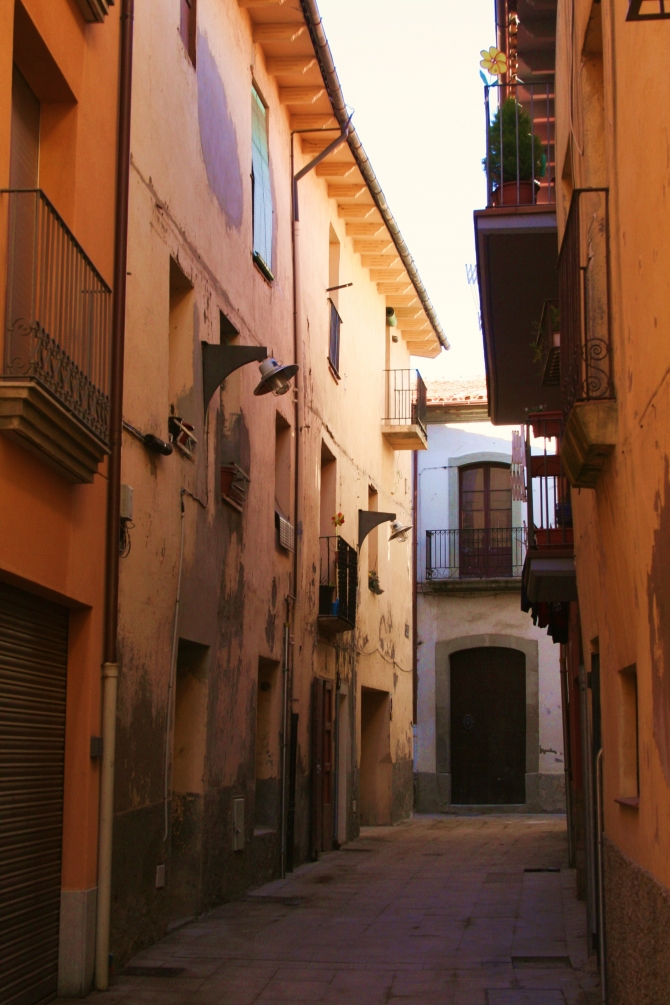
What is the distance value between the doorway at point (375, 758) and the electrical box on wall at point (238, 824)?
9073 mm

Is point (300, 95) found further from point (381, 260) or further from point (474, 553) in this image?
point (474, 553)

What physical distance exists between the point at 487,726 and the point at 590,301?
21.5m

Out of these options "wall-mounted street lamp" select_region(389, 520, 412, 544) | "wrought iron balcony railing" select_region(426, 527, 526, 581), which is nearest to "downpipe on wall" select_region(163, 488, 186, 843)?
"wall-mounted street lamp" select_region(389, 520, 412, 544)

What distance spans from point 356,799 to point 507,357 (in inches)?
330

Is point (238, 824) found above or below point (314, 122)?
below

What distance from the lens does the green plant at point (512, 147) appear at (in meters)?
11.2

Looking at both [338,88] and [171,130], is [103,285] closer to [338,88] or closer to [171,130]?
[171,130]

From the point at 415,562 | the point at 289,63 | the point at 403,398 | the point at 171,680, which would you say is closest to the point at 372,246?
the point at 403,398

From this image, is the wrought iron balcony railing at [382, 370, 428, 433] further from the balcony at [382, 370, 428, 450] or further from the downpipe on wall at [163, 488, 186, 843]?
the downpipe on wall at [163, 488, 186, 843]

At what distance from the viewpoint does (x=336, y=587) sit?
55.8 ft

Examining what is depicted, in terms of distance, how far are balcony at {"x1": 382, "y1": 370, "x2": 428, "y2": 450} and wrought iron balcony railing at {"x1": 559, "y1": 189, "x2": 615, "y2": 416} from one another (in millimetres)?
14626

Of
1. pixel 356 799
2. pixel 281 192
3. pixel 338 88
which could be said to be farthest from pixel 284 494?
pixel 356 799

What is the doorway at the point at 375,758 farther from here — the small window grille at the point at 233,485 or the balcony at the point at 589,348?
the balcony at the point at 589,348

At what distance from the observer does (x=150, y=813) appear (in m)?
9.48
